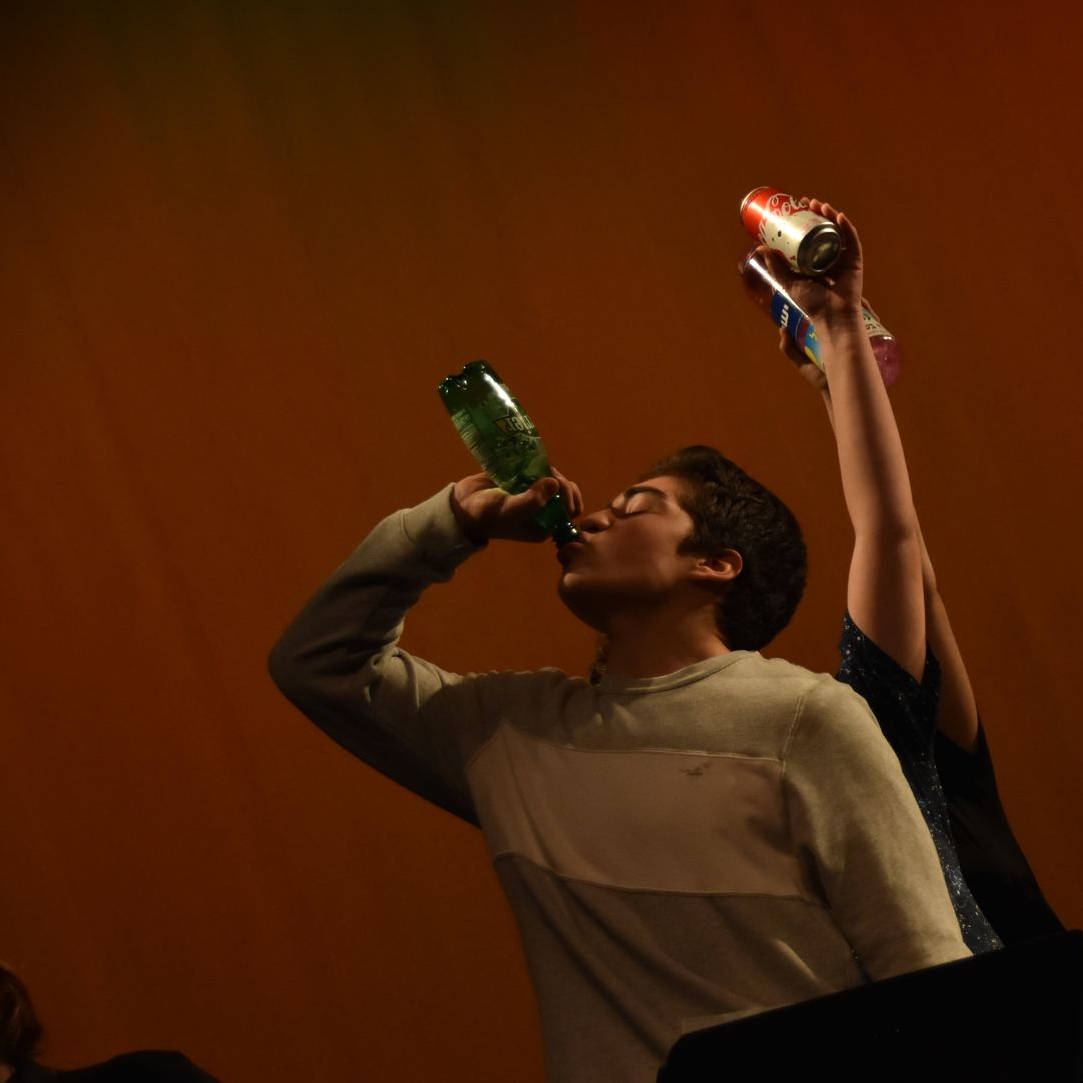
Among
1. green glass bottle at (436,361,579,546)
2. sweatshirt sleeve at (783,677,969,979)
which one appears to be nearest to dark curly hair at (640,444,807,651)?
green glass bottle at (436,361,579,546)

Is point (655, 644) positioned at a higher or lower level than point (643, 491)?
lower

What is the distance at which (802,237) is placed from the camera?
127 centimetres

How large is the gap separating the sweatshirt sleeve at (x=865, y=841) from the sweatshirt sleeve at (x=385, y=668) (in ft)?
1.03

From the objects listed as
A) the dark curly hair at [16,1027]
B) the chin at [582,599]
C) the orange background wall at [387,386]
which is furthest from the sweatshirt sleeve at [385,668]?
the orange background wall at [387,386]

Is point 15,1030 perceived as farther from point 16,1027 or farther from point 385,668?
point 385,668

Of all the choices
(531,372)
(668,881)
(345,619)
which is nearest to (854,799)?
(668,881)

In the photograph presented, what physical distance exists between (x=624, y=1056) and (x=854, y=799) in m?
0.25

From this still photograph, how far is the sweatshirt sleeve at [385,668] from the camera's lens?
117cm

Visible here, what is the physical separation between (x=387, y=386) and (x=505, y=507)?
986mm

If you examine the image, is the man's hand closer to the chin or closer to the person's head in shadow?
the chin

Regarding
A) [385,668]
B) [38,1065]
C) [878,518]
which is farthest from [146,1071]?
[878,518]

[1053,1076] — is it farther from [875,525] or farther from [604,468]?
[604,468]

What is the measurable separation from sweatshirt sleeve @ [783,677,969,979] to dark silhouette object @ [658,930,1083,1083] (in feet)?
0.51

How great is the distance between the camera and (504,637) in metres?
2.01
